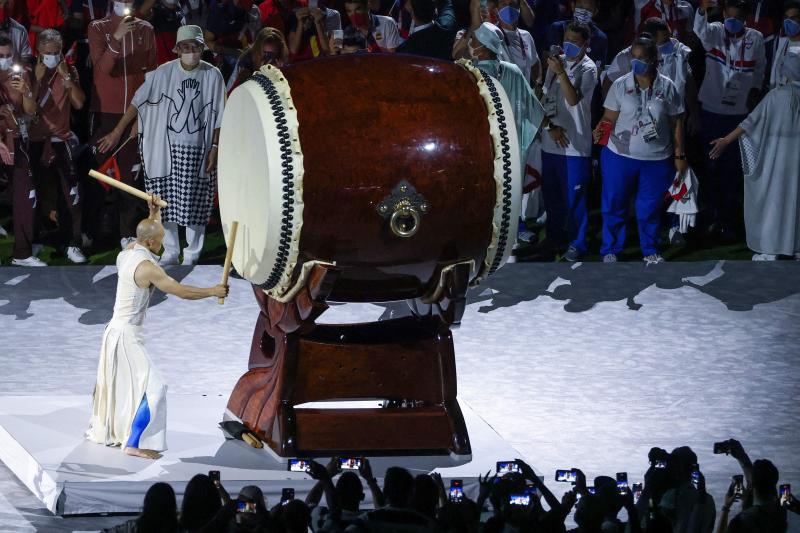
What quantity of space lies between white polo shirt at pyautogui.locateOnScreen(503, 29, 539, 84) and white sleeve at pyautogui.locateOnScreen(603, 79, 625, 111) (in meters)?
0.49

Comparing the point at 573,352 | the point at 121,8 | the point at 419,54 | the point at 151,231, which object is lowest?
the point at 573,352

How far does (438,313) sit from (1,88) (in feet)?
13.5

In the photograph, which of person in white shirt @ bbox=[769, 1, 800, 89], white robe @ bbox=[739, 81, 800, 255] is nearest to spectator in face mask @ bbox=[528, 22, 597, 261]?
white robe @ bbox=[739, 81, 800, 255]

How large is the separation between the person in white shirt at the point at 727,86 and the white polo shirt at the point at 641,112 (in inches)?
30.4

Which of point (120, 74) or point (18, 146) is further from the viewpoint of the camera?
point (120, 74)

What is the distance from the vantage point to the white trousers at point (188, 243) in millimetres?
10125

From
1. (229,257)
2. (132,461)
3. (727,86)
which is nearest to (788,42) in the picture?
(727,86)

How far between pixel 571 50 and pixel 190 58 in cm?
221

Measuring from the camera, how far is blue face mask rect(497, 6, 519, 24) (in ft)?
33.8

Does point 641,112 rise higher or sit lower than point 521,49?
lower

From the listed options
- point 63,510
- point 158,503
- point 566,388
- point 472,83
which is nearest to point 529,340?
point 566,388

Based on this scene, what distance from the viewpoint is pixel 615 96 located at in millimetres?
10172

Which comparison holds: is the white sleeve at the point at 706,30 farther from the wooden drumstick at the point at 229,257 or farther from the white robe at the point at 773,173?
the wooden drumstick at the point at 229,257

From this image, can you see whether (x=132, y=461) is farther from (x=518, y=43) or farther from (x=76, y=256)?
(x=518, y=43)
